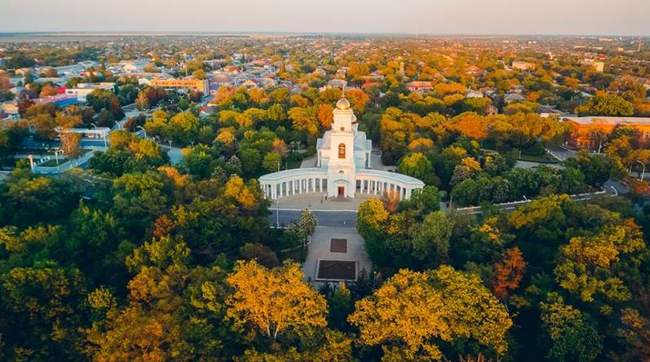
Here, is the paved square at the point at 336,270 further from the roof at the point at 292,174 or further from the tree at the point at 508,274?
the roof at the point at 292,174

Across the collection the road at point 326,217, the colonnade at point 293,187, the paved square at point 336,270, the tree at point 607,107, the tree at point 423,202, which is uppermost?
the tree at point 607,107

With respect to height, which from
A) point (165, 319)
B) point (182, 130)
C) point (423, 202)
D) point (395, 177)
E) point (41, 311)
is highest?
point (182, 130)

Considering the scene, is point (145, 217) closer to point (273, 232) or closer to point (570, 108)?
point (273, 232)

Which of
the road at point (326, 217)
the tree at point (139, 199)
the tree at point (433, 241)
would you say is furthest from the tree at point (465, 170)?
the tree at point (139, 199)

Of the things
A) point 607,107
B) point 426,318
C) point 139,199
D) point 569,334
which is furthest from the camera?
point 607,107

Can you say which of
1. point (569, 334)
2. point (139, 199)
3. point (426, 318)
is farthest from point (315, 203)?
point (569, 334)

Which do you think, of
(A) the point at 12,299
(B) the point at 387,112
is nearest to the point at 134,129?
(B) the point at 387,112

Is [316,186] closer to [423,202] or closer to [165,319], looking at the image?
[423,202]
